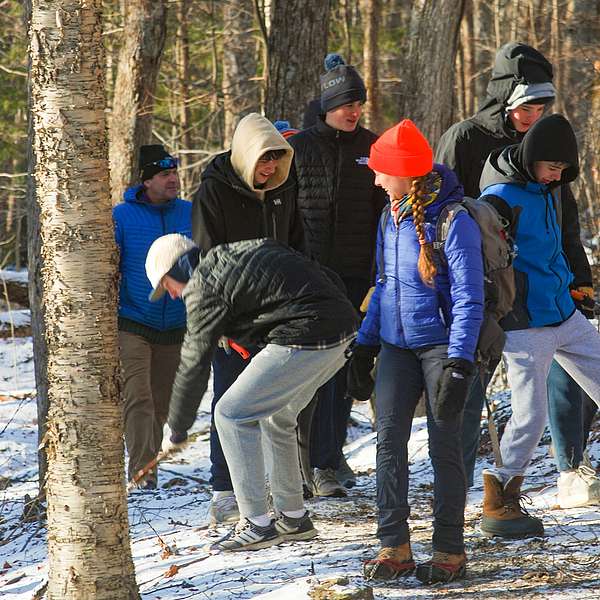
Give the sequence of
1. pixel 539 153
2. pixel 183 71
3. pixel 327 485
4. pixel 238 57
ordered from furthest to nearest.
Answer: pixel 183 71 → pixel 238 57 → pixel 327 485 → pixel 539 153

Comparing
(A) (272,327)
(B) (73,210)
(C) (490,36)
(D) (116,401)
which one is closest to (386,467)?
(A) (272,327)

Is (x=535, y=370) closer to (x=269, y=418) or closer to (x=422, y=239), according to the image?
Answer: (x=422, y=239)

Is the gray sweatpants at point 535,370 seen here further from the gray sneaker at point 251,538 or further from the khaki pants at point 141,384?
the khaki pants at point 141,384

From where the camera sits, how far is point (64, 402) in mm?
4254

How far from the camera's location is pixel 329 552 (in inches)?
195

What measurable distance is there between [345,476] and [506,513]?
157 cm

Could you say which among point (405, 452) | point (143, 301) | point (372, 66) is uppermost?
point (372, 66)

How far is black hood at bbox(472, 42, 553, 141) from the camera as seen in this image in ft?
18.4

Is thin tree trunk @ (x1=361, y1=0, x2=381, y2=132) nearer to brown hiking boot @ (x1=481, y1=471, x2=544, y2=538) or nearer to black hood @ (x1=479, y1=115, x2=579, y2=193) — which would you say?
black hood @ (x1=479, y1=115, x2=579, y2=193)

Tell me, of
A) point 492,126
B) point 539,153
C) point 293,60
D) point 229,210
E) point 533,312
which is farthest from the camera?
point 293,60

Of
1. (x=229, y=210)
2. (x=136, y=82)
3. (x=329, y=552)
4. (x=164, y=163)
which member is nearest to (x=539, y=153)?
(x=229, y=210)

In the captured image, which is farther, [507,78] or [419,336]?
[507,78]

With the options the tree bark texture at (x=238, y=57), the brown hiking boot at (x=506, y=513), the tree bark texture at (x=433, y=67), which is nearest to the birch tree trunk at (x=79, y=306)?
the brown hiking boot at (x=506, y=513)

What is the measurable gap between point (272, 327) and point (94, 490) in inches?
42.8
